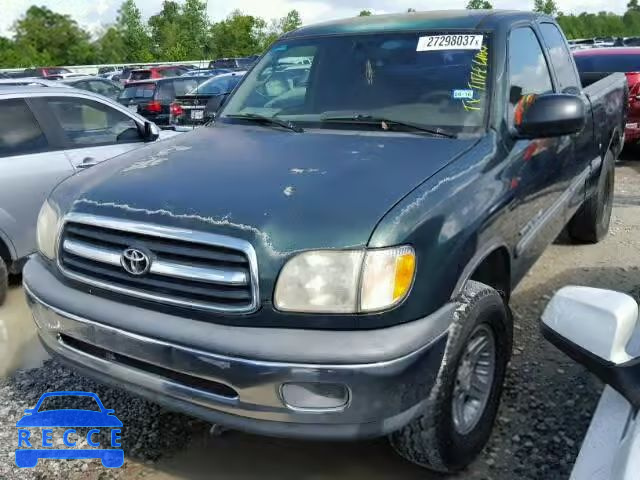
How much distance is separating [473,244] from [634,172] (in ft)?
23.8

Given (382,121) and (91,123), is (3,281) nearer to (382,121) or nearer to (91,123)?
(91,123)

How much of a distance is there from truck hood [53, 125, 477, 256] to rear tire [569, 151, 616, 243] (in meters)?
2.83

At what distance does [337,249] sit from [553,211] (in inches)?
83.0

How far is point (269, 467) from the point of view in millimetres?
2883

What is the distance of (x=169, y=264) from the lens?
7.77 feet

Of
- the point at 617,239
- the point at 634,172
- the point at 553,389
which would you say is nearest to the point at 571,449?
the point at 553,389

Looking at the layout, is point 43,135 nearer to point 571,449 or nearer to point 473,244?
point 473,244

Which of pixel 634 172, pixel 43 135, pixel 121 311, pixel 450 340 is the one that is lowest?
pixel 634 172

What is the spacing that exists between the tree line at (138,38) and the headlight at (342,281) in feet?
27.3

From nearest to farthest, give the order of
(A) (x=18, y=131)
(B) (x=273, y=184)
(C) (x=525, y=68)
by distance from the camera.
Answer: (B) (x=273, y=184) < (C) (x=525, y=68) < (A) (x=18, y=131)

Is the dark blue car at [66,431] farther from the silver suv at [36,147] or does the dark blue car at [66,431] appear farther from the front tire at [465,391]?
the silver suv at [36,147]

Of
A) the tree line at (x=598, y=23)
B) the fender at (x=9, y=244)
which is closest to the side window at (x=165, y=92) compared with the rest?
the fender at (x=9, y=244)

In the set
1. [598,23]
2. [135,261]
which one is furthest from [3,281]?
[598,23]

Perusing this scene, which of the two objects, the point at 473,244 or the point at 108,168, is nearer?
the point at 473,244
